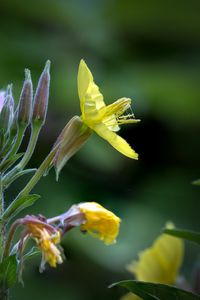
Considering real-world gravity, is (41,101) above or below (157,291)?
above

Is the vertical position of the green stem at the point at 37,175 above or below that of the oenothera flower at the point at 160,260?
above

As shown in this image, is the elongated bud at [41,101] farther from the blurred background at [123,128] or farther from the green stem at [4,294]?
the blurred background at [123,128]

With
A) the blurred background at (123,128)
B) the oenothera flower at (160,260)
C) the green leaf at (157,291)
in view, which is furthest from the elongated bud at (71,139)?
the blurred background at (123,128)

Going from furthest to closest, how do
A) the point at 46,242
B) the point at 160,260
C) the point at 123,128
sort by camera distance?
the point at 123,128
the point at 160,260
the point at 46,242

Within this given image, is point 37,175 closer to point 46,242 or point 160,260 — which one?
point 46,242

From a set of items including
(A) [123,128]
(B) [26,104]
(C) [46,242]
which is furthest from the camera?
(A) [123,128]

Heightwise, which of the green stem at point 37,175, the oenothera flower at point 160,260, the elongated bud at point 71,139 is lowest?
the oenothera flower at point 160,260

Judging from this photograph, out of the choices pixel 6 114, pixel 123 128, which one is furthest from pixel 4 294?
pixel 123 128
